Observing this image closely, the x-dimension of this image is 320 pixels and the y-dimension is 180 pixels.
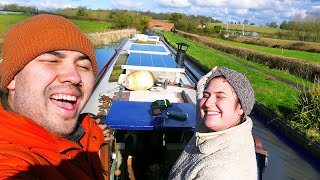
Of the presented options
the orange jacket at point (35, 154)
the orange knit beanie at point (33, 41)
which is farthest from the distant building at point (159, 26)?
the orange jacket at point (35, 154)

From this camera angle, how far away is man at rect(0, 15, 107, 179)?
1.21 metres

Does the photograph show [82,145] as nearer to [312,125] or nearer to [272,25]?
[312,125]

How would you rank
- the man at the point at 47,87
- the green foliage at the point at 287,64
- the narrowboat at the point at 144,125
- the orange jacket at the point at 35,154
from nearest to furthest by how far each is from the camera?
1. the orange jacket at the point at 35,154
2. the man at the point at 47,87
3. the narrowboat at the point at 144,125
4. the green foliage at the point at 287,64

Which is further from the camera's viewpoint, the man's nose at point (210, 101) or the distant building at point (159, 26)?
the distant building at point (159, 26)

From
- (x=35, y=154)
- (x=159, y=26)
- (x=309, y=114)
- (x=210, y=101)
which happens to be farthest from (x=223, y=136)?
(x=159, y=26)

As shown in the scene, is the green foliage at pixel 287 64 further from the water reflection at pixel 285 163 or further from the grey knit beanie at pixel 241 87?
the grey knit beanie at pixel 241 87

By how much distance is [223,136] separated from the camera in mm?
1988

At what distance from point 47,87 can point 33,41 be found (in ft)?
0.63

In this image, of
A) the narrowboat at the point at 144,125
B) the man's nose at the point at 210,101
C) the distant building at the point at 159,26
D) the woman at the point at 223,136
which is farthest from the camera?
the distant building at the point at 159,26

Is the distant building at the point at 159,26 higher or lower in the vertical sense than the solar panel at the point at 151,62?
higher

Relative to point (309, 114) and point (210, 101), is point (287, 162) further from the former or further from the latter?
point (210, 101)

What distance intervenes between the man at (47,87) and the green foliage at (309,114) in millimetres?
6451

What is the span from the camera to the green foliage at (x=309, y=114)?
22.8 feet

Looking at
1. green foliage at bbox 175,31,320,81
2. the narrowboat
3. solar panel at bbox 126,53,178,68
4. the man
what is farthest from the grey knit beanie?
green foliage at bbox 175,31,320,81
